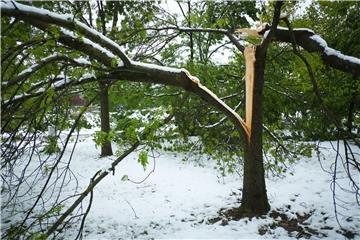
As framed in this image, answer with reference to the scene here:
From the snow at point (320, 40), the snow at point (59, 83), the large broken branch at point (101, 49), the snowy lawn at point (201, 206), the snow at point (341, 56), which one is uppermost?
the snow at point (320, 40)

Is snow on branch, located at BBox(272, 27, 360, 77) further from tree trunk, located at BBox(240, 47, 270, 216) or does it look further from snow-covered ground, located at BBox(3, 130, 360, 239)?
snow-covered ground, located at BBox(3, 130, 360, 239)

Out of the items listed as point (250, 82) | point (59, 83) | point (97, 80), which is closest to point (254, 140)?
point (250, 82)

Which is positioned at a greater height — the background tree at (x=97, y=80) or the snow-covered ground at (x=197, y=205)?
the background tree at (x=97, y=80)

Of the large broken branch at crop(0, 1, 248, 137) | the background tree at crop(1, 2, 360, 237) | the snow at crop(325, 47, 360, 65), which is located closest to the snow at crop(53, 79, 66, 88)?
the background tree at crop(1, 2, 360, 237)

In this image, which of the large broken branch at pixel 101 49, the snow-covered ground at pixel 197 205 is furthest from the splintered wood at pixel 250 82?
the snow-covered ground at pixel 197 205

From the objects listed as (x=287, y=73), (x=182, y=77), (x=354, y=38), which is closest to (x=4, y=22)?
(x=182, y=77)

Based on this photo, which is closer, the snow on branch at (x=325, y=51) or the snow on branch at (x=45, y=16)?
the snow on branch at (x=45, y=16)

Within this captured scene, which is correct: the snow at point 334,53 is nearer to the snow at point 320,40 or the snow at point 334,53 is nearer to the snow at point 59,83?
the snow at point 320,40

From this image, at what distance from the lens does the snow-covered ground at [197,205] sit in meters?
5.21

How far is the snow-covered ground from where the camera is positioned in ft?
17.1

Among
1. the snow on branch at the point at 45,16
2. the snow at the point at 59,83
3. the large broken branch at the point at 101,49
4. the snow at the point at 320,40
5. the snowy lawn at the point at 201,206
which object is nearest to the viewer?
the snow on branch at the point at 45,16

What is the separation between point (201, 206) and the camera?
6.43m

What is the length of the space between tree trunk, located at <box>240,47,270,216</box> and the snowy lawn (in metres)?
0.35

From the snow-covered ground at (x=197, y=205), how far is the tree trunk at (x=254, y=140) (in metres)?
0.37
